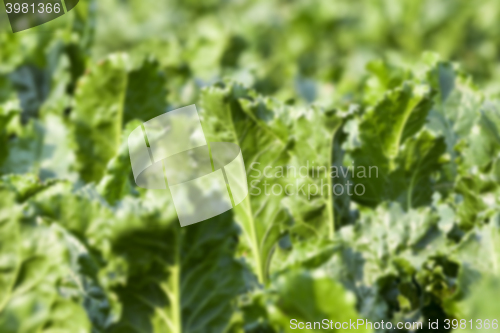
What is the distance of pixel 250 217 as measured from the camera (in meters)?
1.19

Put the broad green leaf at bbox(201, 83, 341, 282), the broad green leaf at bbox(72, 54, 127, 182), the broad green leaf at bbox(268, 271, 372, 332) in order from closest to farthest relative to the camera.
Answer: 1. the broad green leaf at bbox(268, 271, 372, 332)
2. the broad green leaf at bbox(201, 83, 341, 282)
3. the broad green leaf at bbox(72, 54, 127, 182)

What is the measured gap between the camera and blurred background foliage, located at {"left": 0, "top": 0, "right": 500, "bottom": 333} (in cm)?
89

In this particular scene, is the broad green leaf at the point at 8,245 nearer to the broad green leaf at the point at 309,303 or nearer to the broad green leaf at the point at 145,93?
the broad green leaf at the point at 309,303

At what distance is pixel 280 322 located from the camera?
877 millimetres

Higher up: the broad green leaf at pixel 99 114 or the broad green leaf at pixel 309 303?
the broad green leaf at pixel 99 114

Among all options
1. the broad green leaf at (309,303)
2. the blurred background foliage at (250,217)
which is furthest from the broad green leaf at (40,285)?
the broad green leaf at (309,303)

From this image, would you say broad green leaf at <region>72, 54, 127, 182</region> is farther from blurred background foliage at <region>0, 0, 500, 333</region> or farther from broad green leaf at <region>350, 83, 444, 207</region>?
broad green leaf at <region>350, 83, 444, 207</region>

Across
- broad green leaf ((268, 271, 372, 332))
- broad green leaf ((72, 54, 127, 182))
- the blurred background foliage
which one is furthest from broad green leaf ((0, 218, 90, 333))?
broad green leaf ((72, 54, 127, 182))

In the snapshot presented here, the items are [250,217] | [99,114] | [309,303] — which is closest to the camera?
[309,303]

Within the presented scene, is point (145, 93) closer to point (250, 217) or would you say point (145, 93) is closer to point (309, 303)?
point (250, 217)

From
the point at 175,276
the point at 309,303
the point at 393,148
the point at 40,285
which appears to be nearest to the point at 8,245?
the point at 40,285

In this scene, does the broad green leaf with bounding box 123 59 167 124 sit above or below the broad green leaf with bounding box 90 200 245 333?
above

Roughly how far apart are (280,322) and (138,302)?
0.76ft

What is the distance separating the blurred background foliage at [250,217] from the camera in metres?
0.89
